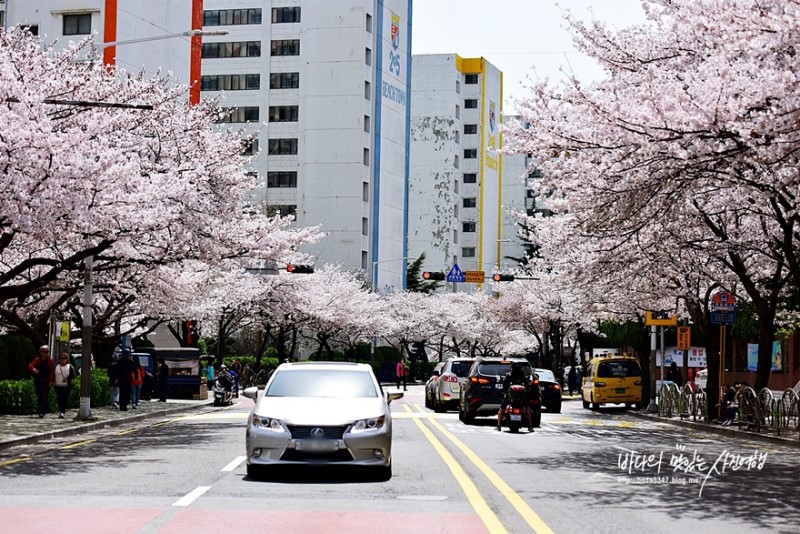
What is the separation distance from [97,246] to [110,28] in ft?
141

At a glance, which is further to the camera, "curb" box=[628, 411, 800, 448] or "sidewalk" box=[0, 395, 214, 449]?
"curb" box=[628, 411, 800, 448]

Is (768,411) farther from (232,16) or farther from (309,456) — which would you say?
(232,16)

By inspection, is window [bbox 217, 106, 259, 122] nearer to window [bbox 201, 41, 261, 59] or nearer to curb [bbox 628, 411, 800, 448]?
window [bbox 201, 41, 261, 59]

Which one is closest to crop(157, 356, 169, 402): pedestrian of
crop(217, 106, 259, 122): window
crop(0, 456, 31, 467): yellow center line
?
crop(0, 456, 31, 467): yellow center line

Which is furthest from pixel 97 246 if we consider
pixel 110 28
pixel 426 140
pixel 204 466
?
pixel 426 140


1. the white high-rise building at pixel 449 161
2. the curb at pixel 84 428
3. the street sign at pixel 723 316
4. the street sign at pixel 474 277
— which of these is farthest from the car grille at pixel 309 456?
the white high-rise building at pixel 449 161

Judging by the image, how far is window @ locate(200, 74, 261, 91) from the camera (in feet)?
335

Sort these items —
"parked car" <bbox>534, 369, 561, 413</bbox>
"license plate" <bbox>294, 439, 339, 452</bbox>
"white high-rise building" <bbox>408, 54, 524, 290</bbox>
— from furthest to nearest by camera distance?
"white high-rise building" <bbox>408, 54, 524, 290</bbox> < "parked car" <bbox>534, 369, 561, 413</bbox> < "license plate" <bbox>294, 439, 339, 452</bbox>

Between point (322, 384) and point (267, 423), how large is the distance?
1614 millimetres

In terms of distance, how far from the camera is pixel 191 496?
13.2 m

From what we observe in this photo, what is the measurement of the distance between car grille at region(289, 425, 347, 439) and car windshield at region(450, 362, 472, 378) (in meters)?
23.5

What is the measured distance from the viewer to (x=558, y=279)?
38156 millimetres

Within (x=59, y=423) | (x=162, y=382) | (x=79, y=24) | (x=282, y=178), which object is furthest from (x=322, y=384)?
(x=282, y=178)

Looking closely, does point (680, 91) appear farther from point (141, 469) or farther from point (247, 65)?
point (247, 65)
